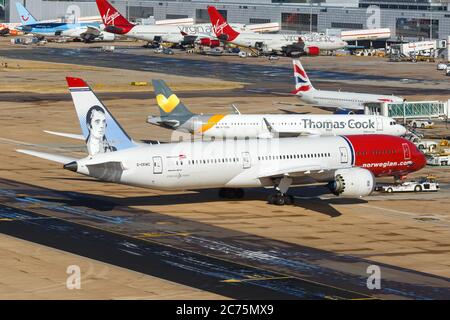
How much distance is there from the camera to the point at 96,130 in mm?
72812

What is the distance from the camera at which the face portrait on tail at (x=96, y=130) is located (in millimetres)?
72500

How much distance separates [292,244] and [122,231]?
10.4 m

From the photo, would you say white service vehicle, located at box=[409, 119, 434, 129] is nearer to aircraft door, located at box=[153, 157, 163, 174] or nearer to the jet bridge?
the jet bridge

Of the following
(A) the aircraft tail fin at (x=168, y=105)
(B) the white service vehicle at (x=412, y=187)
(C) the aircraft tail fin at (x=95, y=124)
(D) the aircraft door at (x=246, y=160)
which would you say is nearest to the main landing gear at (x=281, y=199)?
(D) the aircraft door at (x=246, y=160)

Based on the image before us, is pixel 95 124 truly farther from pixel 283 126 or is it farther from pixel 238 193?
pixel 283 126

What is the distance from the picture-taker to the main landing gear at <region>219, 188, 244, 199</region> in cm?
7975

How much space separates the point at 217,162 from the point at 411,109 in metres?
54.0

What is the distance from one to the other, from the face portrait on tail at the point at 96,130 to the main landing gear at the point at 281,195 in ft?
40.9

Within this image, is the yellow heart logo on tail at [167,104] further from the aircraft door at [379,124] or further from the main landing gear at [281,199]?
the main landing gear at [281,199]

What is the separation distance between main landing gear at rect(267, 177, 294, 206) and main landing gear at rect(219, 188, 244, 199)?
2549 mm
